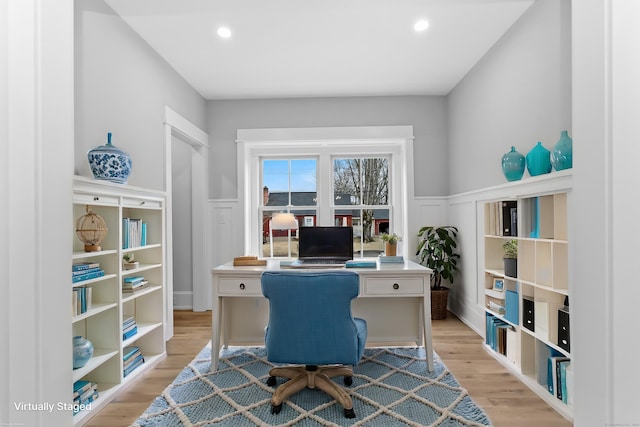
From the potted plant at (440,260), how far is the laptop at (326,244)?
1261mm

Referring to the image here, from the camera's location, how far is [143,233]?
2844 millimetres

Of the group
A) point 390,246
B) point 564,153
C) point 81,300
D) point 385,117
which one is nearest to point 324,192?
point 385,117

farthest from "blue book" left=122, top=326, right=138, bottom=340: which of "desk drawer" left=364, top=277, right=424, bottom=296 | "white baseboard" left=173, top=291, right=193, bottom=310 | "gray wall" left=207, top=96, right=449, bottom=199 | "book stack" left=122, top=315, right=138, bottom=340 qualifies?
"gray wall" left=207, top=96, right=449, bottom=199

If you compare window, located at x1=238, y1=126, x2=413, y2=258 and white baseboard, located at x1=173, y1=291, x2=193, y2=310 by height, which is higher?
window, located at x1=238, y1=126, x2=413, y2=258

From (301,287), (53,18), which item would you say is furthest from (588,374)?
(53,18)

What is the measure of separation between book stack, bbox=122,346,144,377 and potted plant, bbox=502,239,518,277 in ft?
9.24

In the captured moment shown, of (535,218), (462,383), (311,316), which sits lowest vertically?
(462,383)

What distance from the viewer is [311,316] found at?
199cm

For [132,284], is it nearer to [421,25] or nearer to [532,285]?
[532,285]

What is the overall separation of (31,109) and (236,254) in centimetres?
373

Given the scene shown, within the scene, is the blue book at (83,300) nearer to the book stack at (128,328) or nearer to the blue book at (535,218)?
the book stack at (128,328)

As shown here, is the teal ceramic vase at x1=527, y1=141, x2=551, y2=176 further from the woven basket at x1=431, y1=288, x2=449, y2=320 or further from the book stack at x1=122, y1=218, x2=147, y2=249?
the book stack at x1=122, y1=218, x2=147, y2=249

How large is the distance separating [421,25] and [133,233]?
2.73m

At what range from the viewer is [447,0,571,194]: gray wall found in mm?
2324
